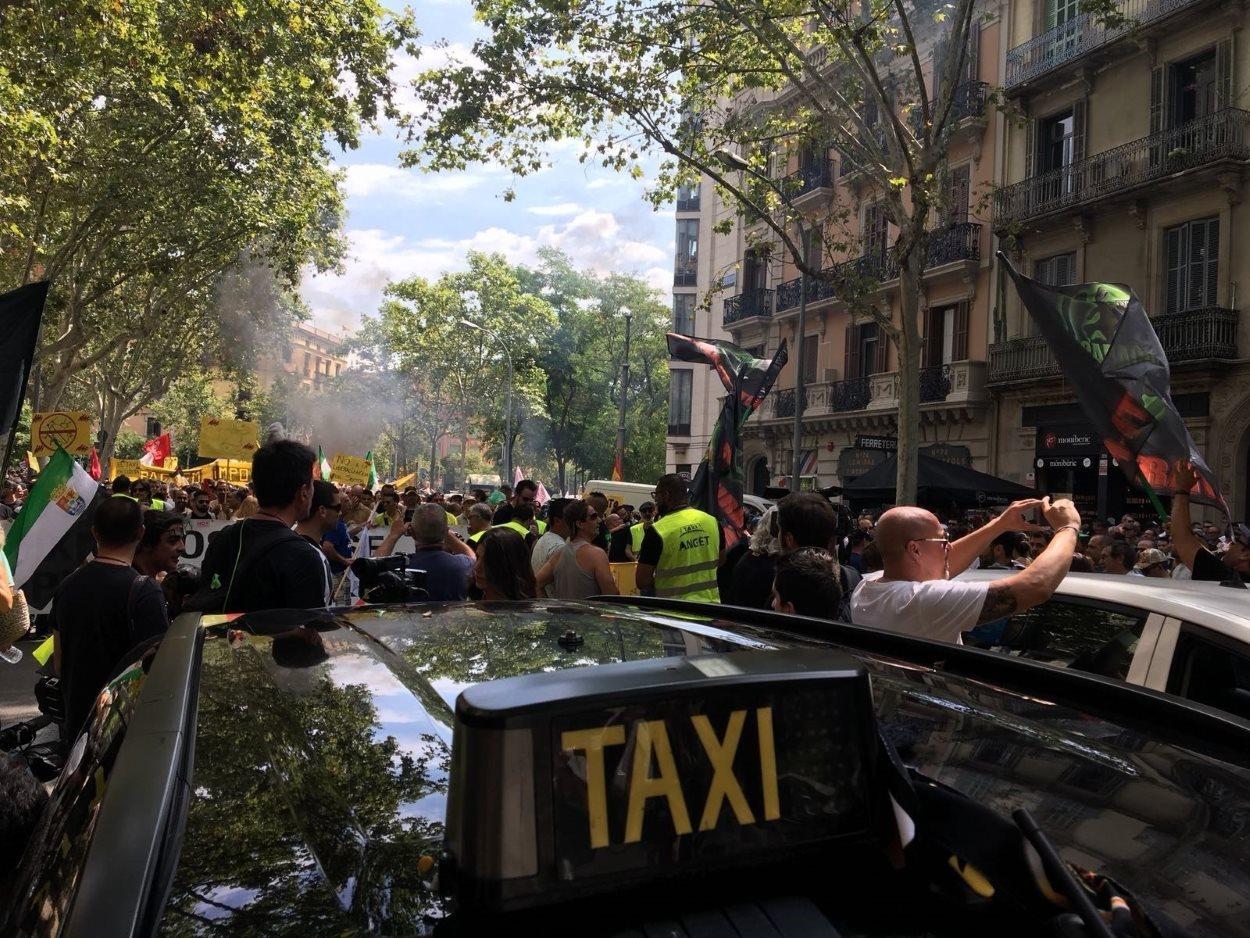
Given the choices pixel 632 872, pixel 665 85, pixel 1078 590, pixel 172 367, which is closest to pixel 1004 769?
pixel 632 872

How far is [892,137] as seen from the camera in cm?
1498

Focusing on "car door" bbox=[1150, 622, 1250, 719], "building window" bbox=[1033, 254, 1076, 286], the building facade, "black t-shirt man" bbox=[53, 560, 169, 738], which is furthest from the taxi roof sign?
"building window" bbox=[1033, 254, 1076, 286]

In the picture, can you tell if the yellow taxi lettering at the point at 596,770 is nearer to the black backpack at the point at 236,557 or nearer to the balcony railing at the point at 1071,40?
the black backpack at the point at 236,557

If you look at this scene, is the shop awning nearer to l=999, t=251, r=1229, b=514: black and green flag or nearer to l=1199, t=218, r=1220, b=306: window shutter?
l=1199, t=218, r=1220, b=306: window shutter

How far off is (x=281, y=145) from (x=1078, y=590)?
19.1 m

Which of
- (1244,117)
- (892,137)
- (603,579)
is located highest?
(1244,117)

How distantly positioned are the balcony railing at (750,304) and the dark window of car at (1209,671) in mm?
31235

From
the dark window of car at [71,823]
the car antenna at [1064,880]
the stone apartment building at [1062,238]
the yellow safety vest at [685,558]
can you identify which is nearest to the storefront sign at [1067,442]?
the stone apartment building at [1062,238]

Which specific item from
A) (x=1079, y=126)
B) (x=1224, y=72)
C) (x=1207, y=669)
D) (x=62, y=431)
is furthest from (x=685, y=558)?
(x=1079, y=126)

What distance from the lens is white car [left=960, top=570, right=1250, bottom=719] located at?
316cm

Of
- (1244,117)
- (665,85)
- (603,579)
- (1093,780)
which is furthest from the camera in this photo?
(1244,117)

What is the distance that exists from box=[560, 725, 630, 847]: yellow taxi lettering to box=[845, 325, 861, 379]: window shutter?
1195 inches

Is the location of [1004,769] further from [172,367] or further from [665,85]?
[172,367]

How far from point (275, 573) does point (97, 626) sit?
0.92m
